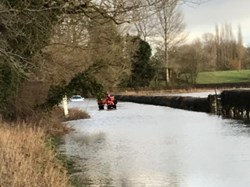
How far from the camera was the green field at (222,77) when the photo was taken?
3558 inches

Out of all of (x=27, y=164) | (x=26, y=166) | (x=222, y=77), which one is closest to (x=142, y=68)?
(x=222, y=77)

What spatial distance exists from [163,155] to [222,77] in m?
78.8

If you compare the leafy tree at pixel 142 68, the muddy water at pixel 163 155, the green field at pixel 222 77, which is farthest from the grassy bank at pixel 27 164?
the green field at pixel 222 77

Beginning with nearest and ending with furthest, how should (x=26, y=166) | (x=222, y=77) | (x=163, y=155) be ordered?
1. (x=26, y=166)
2. (x=163, y=155)
3. (x=222, y=77)

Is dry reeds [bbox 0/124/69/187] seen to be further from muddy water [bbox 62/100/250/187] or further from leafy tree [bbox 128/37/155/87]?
leafy tree [bbox 128/37/155/87]

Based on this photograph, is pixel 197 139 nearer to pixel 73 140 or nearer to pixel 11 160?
pixel 73 140

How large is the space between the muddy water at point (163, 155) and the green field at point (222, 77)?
59.9 m

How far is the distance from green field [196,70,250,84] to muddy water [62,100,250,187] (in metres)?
59.9

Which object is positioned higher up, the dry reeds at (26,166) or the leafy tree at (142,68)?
the leafy tree at (142,68)

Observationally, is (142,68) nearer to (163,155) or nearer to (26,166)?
(163,155)

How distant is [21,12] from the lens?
14.9m

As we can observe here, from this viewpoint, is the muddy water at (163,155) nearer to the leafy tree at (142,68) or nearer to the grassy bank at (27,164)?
the grassy bank at (27,164)

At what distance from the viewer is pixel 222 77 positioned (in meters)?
96.3

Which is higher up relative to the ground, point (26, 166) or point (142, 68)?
point (142, 68)
